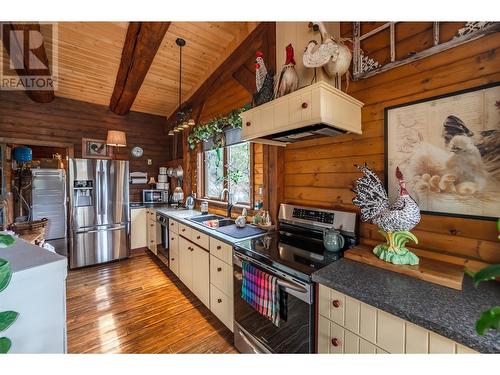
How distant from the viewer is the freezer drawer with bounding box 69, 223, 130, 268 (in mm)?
3260

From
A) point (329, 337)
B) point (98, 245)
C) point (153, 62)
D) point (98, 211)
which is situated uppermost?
point (153, 62)

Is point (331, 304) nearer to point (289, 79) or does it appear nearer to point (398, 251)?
point (398, 251)

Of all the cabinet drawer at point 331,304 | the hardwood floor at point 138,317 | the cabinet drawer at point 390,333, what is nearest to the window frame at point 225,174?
the hardwood floor at point 138,317

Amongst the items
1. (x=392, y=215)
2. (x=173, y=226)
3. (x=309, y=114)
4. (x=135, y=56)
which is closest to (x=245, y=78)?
(x=135, y=56)

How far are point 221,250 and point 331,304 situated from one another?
106 centimetres

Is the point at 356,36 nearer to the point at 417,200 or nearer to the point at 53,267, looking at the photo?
the point at 417,200

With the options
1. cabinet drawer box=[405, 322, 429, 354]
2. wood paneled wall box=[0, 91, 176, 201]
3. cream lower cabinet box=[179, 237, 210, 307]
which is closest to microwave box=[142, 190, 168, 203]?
wood paneled wall box=[0, 91, 176, 201]

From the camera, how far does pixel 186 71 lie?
11.1 feet

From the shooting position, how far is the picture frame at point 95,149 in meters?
3.84

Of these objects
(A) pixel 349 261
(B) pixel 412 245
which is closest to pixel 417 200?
(B) pixel 412 245

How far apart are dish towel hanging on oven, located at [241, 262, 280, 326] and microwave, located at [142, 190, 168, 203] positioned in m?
3.34

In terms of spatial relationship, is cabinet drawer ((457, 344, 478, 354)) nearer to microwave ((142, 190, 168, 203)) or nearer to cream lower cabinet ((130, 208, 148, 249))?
cream lower cabinet ((130, 208, 148, 249))

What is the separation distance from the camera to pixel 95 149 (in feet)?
12.9
